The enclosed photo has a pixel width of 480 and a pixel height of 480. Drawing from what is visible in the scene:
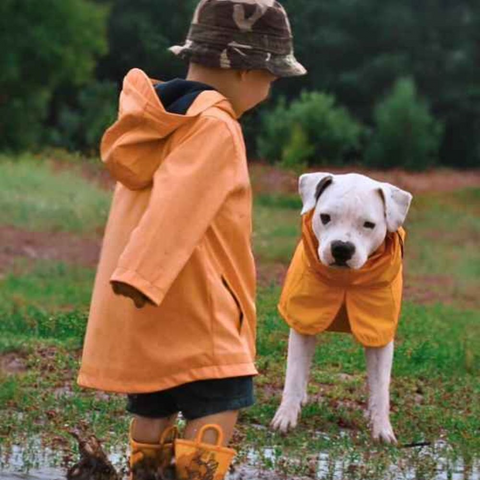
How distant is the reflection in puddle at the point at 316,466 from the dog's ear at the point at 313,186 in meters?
1.16

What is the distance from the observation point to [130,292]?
15.3 ft

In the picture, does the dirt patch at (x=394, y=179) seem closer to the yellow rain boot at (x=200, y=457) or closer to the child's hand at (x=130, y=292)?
the yellow rain boot at (x=200, y=457)

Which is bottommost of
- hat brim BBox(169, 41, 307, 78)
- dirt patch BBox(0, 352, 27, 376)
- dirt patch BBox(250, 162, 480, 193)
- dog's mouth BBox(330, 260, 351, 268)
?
dirt patch BBox(250, 162, 480, 193)

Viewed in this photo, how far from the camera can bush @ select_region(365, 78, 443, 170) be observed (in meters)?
41.5

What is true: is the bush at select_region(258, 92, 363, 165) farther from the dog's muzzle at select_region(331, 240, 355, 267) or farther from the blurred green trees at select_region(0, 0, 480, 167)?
the dog's muzzle at select_region(331, 240, 355, 267)

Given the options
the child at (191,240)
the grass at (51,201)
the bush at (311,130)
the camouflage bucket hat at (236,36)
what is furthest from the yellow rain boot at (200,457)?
the bush at (311,130)

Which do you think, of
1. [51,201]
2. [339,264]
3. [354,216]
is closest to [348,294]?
[339,264]

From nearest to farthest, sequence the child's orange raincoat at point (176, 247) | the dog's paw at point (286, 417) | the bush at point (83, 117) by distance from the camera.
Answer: the child's orange raincoat at point (176, 247)
the dog's paw at point (286, 417)
the bush at point (83, 117)

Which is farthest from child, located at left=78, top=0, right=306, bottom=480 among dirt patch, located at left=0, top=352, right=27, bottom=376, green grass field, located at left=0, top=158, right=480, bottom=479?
dirt patch, located at left=0, top=352, right=27, bottom=376

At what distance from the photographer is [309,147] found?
27.9 metres

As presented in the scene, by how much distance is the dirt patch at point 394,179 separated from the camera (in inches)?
757

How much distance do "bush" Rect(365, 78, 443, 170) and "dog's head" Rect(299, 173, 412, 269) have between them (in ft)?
108

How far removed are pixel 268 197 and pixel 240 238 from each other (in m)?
14.6

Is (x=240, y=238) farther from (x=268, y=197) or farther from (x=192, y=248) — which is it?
(x=268, y=197)
